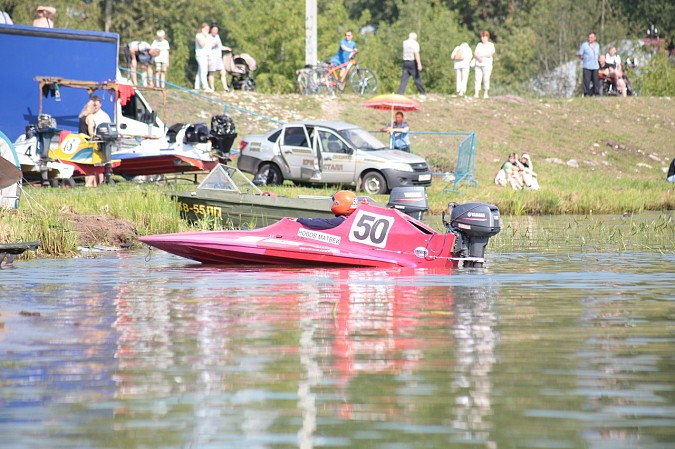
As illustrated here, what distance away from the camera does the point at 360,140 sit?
101ft

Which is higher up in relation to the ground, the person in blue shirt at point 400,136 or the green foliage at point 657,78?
the green foliage at point 657,78

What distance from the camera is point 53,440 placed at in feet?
25.1

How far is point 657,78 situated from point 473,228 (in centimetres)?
3398

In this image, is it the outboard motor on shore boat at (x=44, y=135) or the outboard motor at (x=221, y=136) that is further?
the outboard motor at (x=221, y=136)

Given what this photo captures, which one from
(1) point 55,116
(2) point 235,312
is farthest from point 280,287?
(1) point 55,116

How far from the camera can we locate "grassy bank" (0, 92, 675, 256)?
29.5m

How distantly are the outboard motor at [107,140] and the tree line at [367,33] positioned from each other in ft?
79.3

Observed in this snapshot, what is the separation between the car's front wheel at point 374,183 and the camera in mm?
29734

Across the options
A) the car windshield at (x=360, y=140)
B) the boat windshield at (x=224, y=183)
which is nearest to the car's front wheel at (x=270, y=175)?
the car windshield at (x=360, y=140)

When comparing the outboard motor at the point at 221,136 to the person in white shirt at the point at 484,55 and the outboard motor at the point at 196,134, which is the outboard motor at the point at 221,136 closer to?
the outboard motor at the point at 196,134

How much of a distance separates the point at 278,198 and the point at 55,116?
362 inches

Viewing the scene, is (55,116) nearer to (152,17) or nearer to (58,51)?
(58,51)

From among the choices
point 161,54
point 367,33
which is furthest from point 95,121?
point 367,33

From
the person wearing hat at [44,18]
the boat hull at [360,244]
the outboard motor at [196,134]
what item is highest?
the person wearing hat at [44,18]
